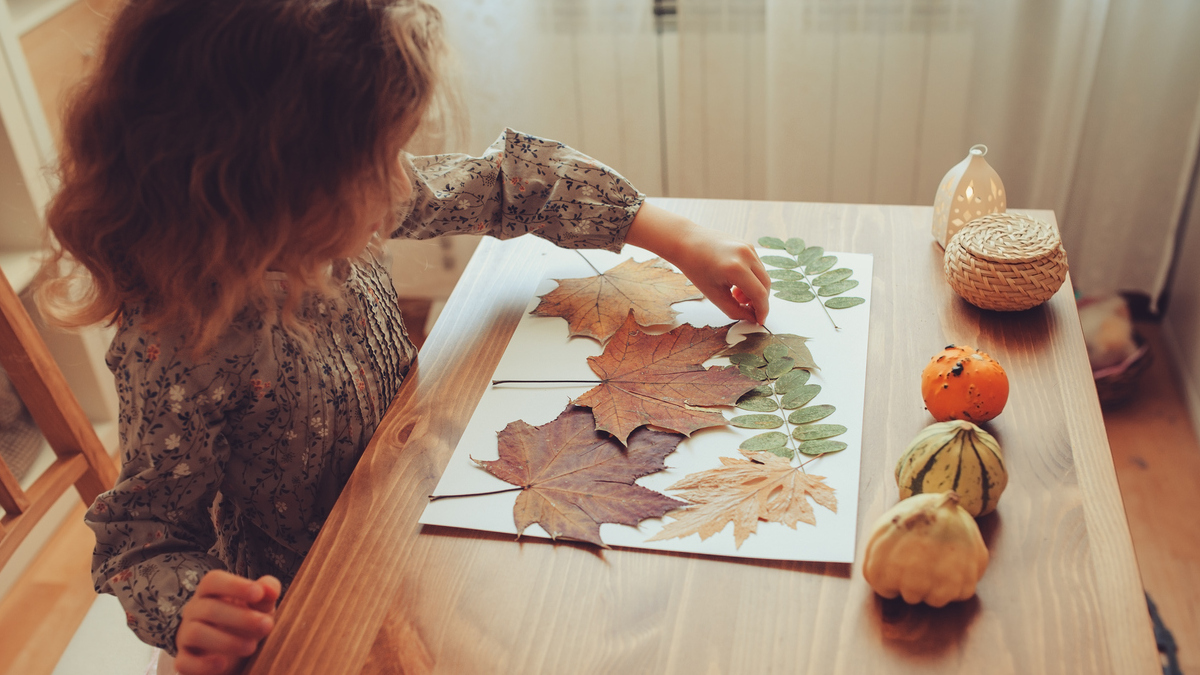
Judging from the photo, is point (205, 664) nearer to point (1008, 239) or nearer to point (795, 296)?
point (795, 296)

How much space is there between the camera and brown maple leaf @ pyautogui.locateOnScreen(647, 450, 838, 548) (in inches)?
23.7

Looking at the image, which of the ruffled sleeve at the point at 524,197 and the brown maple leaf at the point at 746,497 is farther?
the ruffled sleeve at the point at 524,197

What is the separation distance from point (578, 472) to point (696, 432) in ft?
0.32

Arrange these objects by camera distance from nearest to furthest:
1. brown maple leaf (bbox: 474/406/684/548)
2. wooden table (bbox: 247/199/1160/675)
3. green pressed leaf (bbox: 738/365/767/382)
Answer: wooden table (bbox: 247/199/1160/675), brown maple leaf (bbox: 474/406/684/548), green pressed leaf (bbox: 738/365/767/382)

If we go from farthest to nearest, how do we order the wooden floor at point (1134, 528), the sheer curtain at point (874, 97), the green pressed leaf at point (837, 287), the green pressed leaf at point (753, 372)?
the sheer curtain at point (874, 97) < the wooden floor at point (1134, 528) < the green pressed leaf at point (837, 287) < the green pressed leaf at point (753, 372)

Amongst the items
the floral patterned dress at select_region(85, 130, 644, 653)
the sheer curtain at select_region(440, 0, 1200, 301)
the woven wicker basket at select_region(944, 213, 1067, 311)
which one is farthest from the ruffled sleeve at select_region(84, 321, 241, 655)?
the sheer curtain at select_region(440, 0, 1200, 301)

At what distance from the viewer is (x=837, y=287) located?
0.84 meters

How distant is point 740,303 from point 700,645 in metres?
0.37

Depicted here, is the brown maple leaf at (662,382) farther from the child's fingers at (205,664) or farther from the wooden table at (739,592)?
the child's fingers at (205,664)

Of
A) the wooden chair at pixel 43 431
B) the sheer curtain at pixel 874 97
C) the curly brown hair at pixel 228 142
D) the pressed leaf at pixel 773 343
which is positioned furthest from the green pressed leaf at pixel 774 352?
the sheer curtain at pixel 874 97

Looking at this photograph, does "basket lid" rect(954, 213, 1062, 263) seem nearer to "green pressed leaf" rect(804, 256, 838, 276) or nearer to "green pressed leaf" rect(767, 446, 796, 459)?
"green pressed leaf" rect(804, 256, 838, 276)

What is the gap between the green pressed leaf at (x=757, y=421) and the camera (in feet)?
2.23

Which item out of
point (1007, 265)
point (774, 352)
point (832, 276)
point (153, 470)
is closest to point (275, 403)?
point (153, 470)

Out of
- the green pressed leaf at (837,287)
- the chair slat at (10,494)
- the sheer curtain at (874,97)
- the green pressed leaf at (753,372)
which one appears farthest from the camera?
the sheer curtain at (874,97)
